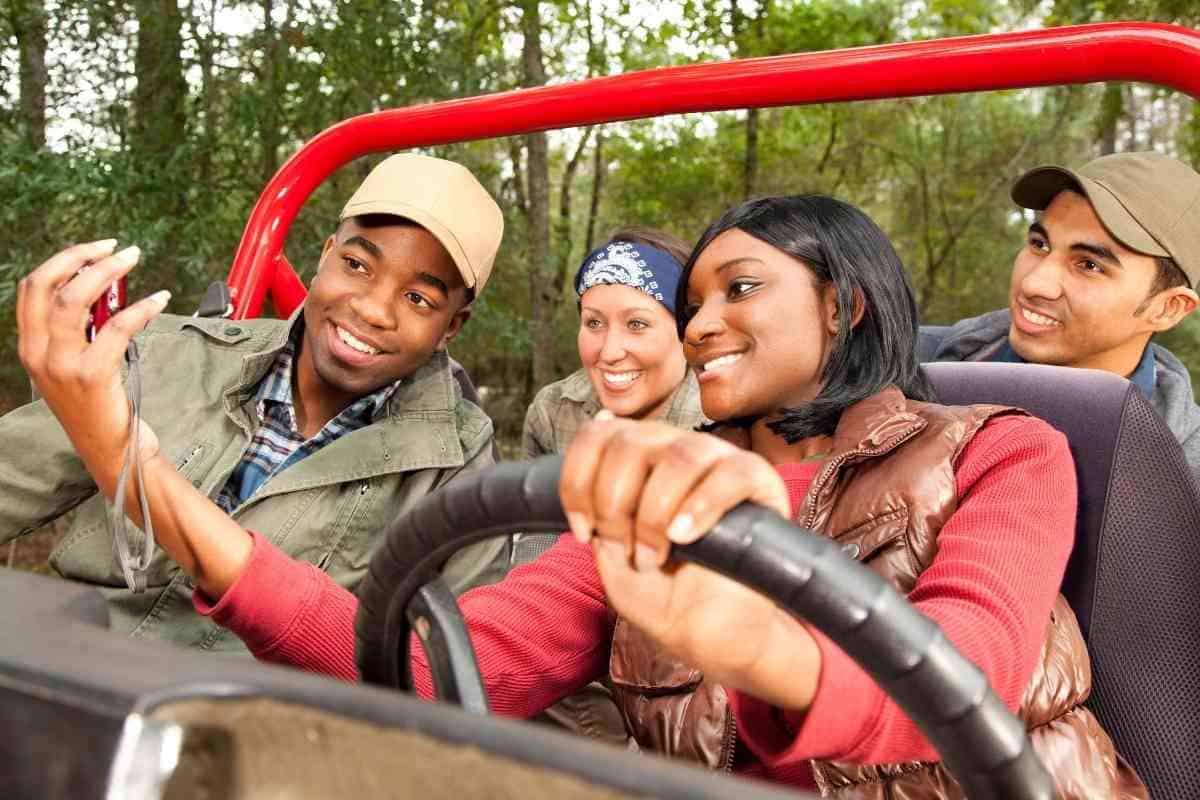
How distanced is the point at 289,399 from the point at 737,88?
95 cm

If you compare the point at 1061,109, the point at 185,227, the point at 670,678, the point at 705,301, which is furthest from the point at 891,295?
the point at 1061,109

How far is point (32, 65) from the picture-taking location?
3.96m

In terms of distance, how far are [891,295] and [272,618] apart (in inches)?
36.0

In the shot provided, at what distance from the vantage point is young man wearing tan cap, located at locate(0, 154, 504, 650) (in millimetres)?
1739

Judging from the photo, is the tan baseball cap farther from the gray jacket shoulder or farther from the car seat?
the car seat

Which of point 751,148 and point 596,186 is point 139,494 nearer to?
point 751,148

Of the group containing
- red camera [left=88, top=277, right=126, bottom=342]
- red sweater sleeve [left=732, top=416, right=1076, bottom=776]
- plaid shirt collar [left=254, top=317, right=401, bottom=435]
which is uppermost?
red camera [left=88, top=277, right=126, bottom=342]

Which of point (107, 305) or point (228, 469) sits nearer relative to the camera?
point (107, 305)

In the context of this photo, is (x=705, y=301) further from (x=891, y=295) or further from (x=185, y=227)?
(x=185, y=227)

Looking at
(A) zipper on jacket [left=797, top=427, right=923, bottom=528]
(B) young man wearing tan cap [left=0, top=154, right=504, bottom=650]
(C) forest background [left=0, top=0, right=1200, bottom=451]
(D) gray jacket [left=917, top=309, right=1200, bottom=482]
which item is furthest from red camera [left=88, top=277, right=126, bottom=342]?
(C) forest background [left=0, top=0, right=1200, bottom=451]

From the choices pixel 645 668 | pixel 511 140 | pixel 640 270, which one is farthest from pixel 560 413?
pixel 511 140

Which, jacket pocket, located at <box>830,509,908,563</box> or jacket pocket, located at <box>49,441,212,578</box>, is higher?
jacket pocket, located at <box>830,509,908,563</box>

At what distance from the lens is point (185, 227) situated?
402cm

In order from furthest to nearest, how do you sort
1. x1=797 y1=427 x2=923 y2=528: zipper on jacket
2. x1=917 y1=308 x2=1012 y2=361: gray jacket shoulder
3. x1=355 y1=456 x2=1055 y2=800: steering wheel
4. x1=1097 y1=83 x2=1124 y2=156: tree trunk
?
x1=1097 y1=83 x2=1124 y2=156: tree trunk
x1=917 y1=308 x2=1012 y2=361: gray jacket shoulder
x1=797 y1=427 x2=923 y2=528: zipper on jacket
x1=355 y1=456 x2=1055 y2=800: steering wheel
